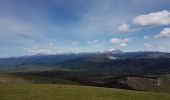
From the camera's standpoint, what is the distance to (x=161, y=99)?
47812mm

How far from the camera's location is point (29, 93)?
46219 millimetres

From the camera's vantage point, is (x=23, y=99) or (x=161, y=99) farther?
(x=161, y=99)

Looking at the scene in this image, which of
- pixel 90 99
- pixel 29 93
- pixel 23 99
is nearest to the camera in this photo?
pixel 23 99

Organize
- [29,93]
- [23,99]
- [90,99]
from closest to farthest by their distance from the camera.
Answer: [23,99] → [90,99] → [29,93]

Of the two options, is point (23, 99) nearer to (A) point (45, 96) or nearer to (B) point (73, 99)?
(A) point (45, 96)

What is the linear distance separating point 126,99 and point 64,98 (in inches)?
440

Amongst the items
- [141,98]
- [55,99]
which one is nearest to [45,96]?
[55,99]

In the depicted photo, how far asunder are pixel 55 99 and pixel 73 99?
3.01m

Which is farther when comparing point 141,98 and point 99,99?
point 141,98

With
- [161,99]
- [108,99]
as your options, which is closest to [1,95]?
[108,99]

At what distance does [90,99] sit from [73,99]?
9.72ft

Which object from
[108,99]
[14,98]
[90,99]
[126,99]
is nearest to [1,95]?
[14,98]

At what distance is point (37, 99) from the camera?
40.4 metres

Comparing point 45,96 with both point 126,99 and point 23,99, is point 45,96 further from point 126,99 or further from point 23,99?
point 126,99
